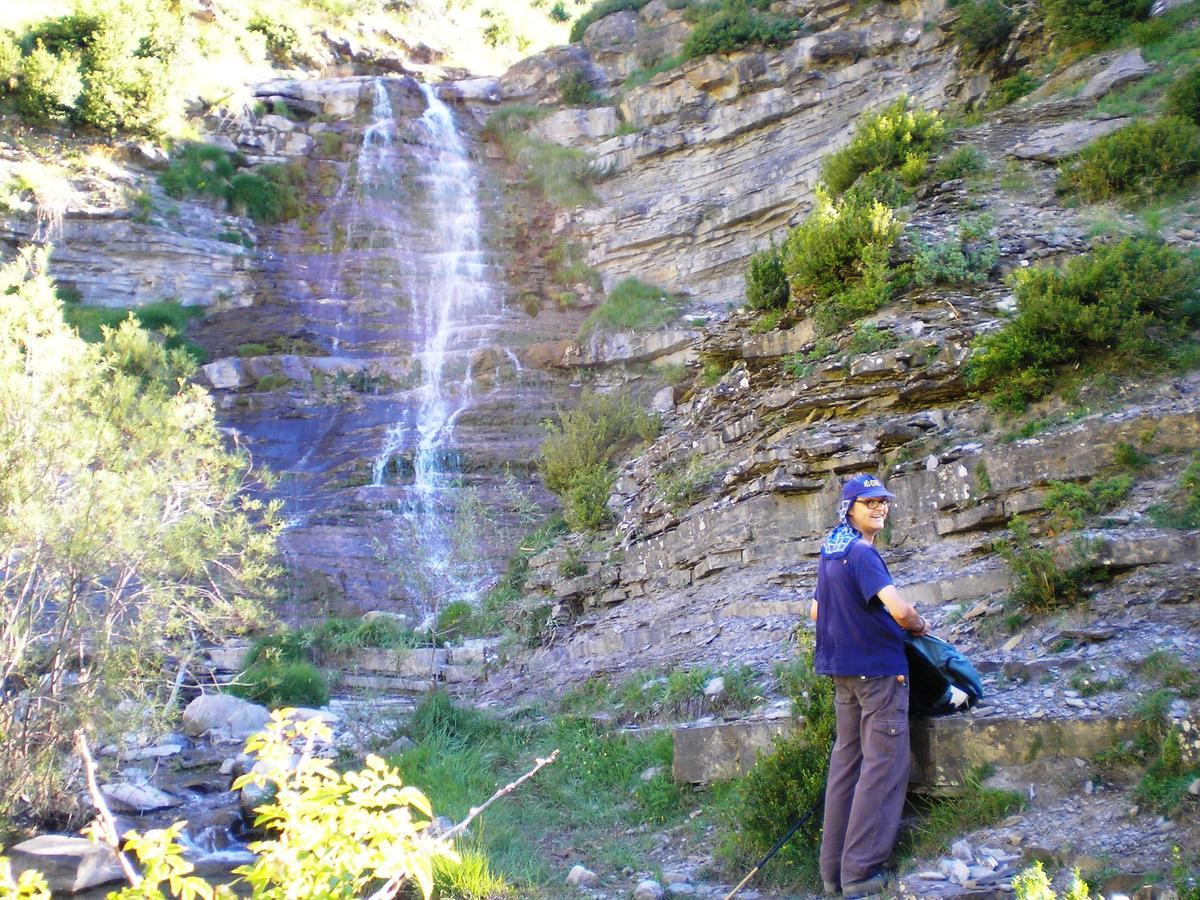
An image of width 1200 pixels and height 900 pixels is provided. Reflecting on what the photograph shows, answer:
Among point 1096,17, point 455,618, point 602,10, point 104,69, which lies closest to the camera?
point 1096,17

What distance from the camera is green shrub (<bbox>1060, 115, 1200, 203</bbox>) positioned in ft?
31.5

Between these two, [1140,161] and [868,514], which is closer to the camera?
[868,514]

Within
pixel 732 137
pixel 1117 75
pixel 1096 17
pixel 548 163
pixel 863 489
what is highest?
pixel 548 163

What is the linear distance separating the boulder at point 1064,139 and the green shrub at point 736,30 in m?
12.0

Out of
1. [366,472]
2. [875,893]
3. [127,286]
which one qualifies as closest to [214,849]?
[875,893]

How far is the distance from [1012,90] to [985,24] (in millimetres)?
2386

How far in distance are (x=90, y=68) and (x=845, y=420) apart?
21.9 m

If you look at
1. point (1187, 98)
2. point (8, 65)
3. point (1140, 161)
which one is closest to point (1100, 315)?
point (1140, 161)

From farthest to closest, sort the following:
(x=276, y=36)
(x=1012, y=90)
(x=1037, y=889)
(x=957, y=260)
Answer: (x=276, y=36) < (x=1012, y=90) < (x=957, y=260) < (x=1037, y=889)

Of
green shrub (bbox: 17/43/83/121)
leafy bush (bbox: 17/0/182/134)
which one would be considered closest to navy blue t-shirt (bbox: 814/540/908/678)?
leafy bush (bbox: 17/0/182/134)

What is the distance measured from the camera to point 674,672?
7508 mm

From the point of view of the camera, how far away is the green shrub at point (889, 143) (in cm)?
1158

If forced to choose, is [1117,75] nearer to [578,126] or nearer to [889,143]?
[889,143]

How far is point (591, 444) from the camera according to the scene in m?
15.1
